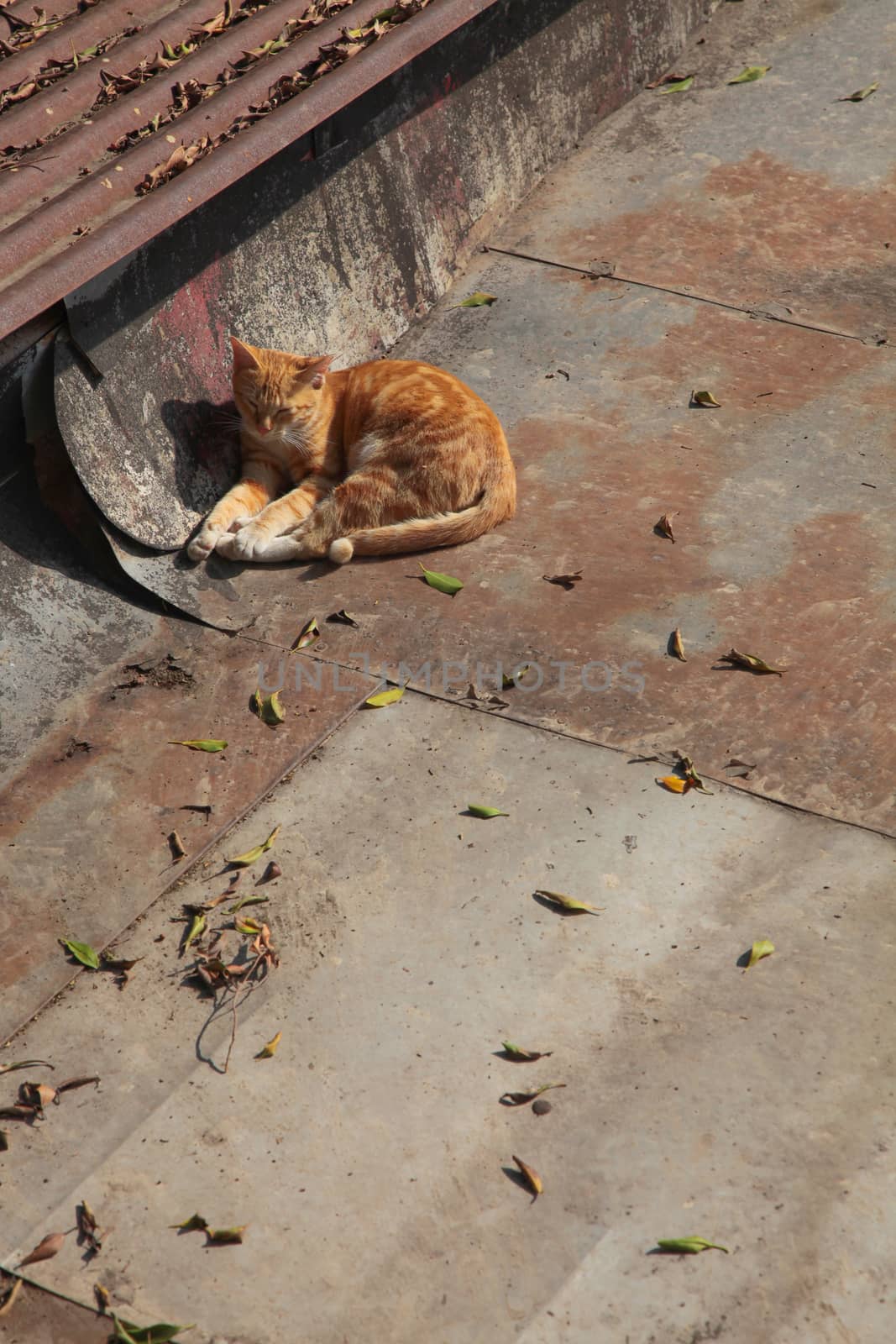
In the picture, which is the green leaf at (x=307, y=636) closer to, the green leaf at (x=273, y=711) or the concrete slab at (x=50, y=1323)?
the green leaf at (x=273, y=711)

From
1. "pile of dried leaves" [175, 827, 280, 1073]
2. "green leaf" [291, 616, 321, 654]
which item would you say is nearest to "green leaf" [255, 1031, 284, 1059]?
"pile of dried leaves" [175, 827, 280, 1073]

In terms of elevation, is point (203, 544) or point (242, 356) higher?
point (242, 356)

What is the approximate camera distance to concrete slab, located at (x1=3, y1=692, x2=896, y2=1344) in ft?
9.57

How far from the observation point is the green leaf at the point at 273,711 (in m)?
4.41

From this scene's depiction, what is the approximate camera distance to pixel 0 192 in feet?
14.9

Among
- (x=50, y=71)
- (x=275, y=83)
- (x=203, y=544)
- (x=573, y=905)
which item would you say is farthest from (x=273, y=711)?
(x=50, y=71)

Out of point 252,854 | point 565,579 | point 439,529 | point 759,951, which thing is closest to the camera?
point 759,951

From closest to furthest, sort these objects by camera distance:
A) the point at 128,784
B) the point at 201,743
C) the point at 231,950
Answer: the point at 231,950, the point at 128,784, the point at 201,743

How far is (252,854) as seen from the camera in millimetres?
3959

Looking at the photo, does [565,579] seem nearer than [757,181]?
Yes

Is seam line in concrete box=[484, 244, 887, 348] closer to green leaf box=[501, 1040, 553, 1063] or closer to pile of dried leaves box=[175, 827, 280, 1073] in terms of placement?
pile of dried leaves box=[175, 827, 280, 1073]

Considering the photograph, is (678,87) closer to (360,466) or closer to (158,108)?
(158,108)

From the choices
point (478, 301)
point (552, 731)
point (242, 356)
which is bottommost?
point (552, 731)

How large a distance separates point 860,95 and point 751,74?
0.63 meters
